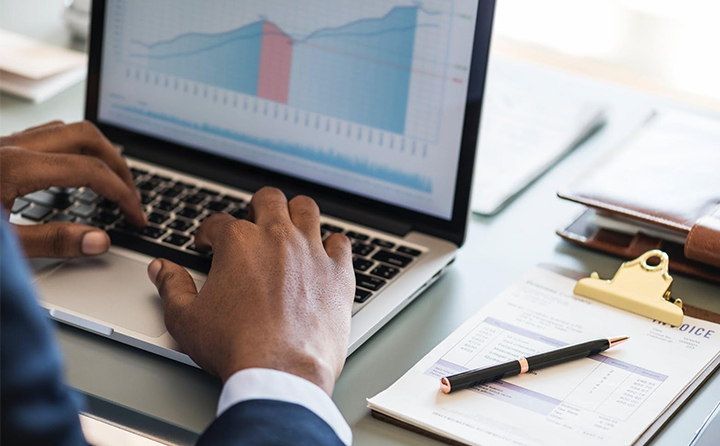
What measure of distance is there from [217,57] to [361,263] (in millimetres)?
303

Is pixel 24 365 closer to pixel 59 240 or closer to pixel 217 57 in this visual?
pixel 59 240

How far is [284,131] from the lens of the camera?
1.02 m

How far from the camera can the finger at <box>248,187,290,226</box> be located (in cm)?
82

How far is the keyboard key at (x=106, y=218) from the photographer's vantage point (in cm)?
96

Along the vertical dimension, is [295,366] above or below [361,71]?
below

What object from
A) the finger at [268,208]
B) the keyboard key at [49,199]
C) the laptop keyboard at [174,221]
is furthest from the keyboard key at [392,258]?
the keyboard key at [49,199]

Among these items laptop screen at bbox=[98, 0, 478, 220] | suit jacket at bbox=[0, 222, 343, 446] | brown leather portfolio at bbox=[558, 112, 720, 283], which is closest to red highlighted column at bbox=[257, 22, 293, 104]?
laptop screen at bbox=[98, 0, 478, 220]

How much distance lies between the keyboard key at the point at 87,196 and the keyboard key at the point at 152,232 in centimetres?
8

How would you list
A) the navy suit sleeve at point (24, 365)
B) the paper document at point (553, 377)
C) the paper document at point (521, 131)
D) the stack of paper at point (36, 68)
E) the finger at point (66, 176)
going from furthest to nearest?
the stack of paper at point (36, 68)
the paper document at point (521, 131)
the finger at point (66, 176)
the paper document at point (553, 377)
the navy suit sleeve at point (24, 365)

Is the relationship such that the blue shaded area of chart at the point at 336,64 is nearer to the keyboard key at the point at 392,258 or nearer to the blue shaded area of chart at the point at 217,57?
the blue shaded area of chart at the point at 217,57

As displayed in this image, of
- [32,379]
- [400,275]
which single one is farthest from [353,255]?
[32,379]

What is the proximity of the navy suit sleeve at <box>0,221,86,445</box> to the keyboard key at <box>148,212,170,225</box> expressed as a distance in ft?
1.80

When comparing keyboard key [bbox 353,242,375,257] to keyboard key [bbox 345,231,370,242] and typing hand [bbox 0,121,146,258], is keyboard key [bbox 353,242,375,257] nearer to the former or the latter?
keyboard key [bbox 345,231,370,242]

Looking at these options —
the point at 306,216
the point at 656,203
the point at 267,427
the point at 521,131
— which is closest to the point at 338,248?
the point at 306,216
